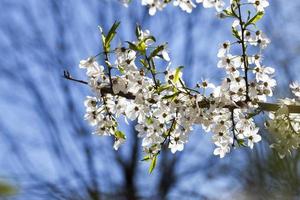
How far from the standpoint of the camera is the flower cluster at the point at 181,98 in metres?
1.79

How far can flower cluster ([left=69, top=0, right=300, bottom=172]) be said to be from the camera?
5.88ft

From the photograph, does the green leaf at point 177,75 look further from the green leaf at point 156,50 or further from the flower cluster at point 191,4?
the flower cluster at point 191,4

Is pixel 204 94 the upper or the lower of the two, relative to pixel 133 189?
lower

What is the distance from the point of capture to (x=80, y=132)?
323 inches

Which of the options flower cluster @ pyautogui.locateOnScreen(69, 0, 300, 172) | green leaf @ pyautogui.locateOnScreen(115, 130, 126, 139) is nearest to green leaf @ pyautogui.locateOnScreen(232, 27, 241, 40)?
flower cluster @ pyautogui.locateOnScreen(69, 0, 300, 172)

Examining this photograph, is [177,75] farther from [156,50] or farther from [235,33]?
[235,33]

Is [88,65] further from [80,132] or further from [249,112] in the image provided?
[80,132]

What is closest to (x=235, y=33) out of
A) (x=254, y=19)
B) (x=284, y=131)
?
(x=254, y=19)

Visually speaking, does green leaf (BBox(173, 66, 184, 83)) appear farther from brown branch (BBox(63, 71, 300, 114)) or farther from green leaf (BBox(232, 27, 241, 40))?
green leaf (BBox(232, 27, 241, 40))

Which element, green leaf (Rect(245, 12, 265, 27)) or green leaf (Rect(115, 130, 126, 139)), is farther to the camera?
green leaf (Rect(115, 130, 126, 139))

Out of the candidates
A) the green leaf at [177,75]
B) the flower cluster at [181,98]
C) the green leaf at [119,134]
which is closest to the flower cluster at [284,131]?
the flower cluster at [181,98]

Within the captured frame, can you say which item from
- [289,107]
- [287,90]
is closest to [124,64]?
[289,107]

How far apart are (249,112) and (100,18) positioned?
6598 millimetres

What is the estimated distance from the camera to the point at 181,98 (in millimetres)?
1817
